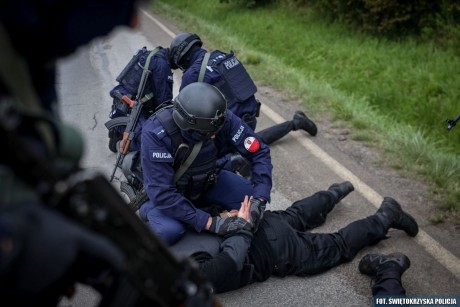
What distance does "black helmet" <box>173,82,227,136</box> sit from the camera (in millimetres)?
3938

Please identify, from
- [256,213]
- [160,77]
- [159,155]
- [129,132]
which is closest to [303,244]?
[256,213]

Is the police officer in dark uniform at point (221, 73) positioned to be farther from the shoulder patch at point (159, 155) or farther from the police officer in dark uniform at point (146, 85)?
the shoulder patch at point (159, 155)

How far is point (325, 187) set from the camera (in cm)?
555

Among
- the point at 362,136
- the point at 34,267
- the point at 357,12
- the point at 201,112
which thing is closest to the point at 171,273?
the point at 34,267

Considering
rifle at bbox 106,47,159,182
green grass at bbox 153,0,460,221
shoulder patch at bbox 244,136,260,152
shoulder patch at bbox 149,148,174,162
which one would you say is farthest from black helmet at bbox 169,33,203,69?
green grass at bbox 153,0,460,221

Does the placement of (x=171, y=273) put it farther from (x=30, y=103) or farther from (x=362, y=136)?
(x=362, y=136)

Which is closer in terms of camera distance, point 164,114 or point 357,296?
point 357,296

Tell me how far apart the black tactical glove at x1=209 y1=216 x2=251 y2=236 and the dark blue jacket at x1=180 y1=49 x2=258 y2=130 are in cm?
174

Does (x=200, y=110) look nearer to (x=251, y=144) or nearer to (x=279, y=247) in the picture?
(x=251, y=144)

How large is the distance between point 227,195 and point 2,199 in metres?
3.40

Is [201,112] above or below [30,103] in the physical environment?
below

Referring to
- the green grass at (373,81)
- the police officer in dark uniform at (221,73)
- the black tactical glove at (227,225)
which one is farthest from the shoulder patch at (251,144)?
the green grass at (373,81)

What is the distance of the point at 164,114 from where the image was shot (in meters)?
4.19

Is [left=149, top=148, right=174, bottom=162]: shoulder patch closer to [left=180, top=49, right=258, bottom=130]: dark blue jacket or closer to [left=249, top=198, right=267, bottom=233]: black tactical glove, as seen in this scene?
[left=249, top=198, right=267, bottom=233]: black tactical glove
